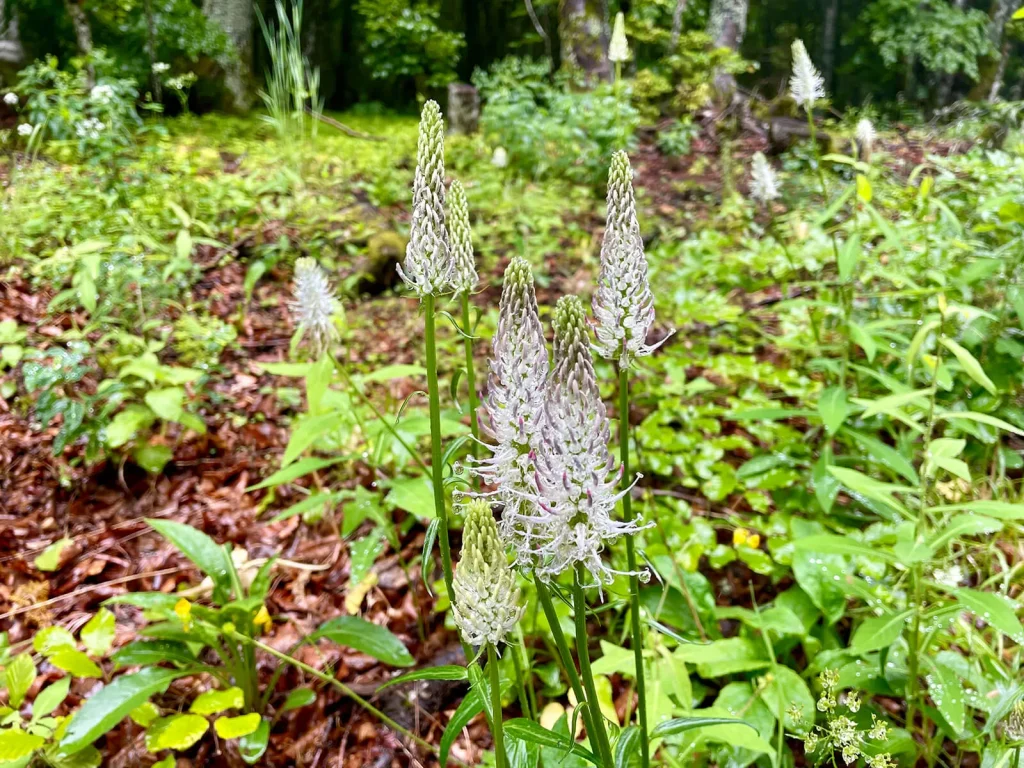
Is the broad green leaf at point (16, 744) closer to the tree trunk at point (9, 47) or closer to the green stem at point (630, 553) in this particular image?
the green stem at point (630, 553)

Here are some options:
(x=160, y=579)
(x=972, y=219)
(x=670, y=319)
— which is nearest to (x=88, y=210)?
(x=160, y=579)

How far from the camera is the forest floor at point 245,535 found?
1.92 meters

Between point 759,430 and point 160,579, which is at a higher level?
point 759,430

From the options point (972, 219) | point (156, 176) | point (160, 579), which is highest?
point (156, 176)

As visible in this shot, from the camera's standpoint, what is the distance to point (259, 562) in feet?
8.01

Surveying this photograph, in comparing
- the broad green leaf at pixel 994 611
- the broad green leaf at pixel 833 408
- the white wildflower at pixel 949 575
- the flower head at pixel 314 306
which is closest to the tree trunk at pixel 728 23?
the broad green leaf at pixel 833 408

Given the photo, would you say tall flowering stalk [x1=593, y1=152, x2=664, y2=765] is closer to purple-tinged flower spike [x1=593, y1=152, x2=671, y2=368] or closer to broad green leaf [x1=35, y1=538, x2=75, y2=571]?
purple-tinged flower spike [x1=593, y1=152, x2=671, y2=368]

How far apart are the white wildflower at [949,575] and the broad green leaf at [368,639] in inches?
61.3

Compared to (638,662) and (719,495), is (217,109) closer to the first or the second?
(719,495)

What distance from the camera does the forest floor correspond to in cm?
192

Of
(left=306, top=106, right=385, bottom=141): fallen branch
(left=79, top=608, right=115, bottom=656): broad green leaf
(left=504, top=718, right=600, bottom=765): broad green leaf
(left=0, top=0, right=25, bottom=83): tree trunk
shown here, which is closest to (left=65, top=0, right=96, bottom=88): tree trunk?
(left=0, top=0, right=25, bottom=83): tree trunk

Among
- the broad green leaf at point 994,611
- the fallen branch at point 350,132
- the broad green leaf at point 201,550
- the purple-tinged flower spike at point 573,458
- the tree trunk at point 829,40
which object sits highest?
the tree trunk at point 829,40

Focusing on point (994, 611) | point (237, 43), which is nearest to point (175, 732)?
point (994, 611)

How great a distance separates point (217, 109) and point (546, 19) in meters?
7.78
